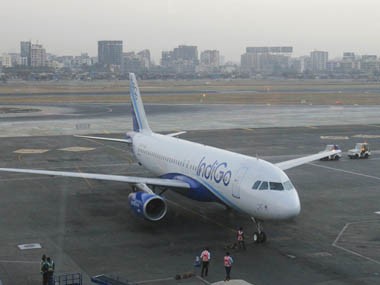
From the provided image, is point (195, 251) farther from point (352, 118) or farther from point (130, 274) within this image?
point (352, 118)

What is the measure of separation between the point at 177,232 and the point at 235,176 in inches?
185

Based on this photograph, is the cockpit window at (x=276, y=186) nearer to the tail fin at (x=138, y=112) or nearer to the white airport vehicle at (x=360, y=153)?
the tail fin at (x=138, y=112)

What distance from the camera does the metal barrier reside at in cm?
2488

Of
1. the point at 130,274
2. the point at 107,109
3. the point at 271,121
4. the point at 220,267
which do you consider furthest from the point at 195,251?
the point at 107,109

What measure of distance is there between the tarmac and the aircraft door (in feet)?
8.32

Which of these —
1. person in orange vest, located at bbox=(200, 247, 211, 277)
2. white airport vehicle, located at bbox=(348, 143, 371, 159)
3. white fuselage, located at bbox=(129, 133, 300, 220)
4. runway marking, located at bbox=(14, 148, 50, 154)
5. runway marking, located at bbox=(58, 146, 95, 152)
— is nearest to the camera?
person in orange vest, located at bbox=(200, 247, 211, 277)

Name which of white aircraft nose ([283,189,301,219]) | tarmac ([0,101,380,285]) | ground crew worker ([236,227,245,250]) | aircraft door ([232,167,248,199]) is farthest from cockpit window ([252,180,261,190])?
tarmac ([0,101,380,285])

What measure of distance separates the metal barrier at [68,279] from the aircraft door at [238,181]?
9.80m

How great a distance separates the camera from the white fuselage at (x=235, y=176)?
98.3ft

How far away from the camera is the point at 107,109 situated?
5138 inches

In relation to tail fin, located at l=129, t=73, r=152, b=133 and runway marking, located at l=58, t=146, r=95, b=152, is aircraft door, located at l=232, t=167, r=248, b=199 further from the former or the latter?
runway marking, located at l=58, t=146, r=95, b=152

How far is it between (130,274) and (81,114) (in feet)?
308

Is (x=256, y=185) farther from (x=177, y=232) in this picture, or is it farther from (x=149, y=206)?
(x=149, y=206)

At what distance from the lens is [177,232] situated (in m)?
33.9
